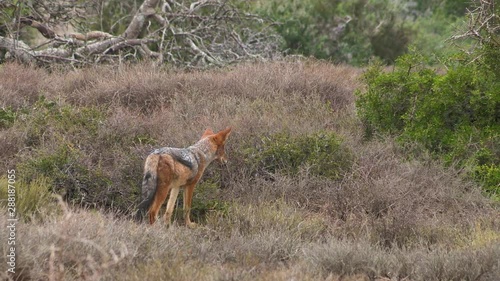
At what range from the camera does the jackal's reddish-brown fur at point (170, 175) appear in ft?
23.7

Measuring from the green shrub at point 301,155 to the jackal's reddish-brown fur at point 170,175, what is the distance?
1.30 m

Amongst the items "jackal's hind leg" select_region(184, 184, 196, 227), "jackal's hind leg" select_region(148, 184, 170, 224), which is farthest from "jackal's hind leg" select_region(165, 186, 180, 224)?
"jackal's hind leg" select_region(148, 184, 170, 224)

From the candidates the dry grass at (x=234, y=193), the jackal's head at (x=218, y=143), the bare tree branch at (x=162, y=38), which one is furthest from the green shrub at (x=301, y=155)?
the bare tree branch at (x=162, y=38)

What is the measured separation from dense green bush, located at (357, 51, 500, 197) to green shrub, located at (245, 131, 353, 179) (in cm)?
122

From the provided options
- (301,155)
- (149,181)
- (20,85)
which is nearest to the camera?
(149,181)

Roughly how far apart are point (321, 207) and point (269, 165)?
3.35 ft

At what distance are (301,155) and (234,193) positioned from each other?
1.02 m

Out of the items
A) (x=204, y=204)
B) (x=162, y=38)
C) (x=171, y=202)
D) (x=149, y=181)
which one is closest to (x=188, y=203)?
(x=171, y=202)

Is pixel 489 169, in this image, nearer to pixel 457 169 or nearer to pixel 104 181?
pixel 457 169

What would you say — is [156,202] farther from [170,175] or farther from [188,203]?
[188,203]

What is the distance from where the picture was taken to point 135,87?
12.0m

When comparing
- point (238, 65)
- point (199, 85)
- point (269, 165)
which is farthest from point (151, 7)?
point (269, 165)

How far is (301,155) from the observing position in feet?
30.2

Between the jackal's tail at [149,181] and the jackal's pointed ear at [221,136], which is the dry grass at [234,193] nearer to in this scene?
the jackal's tail at [149,181]
